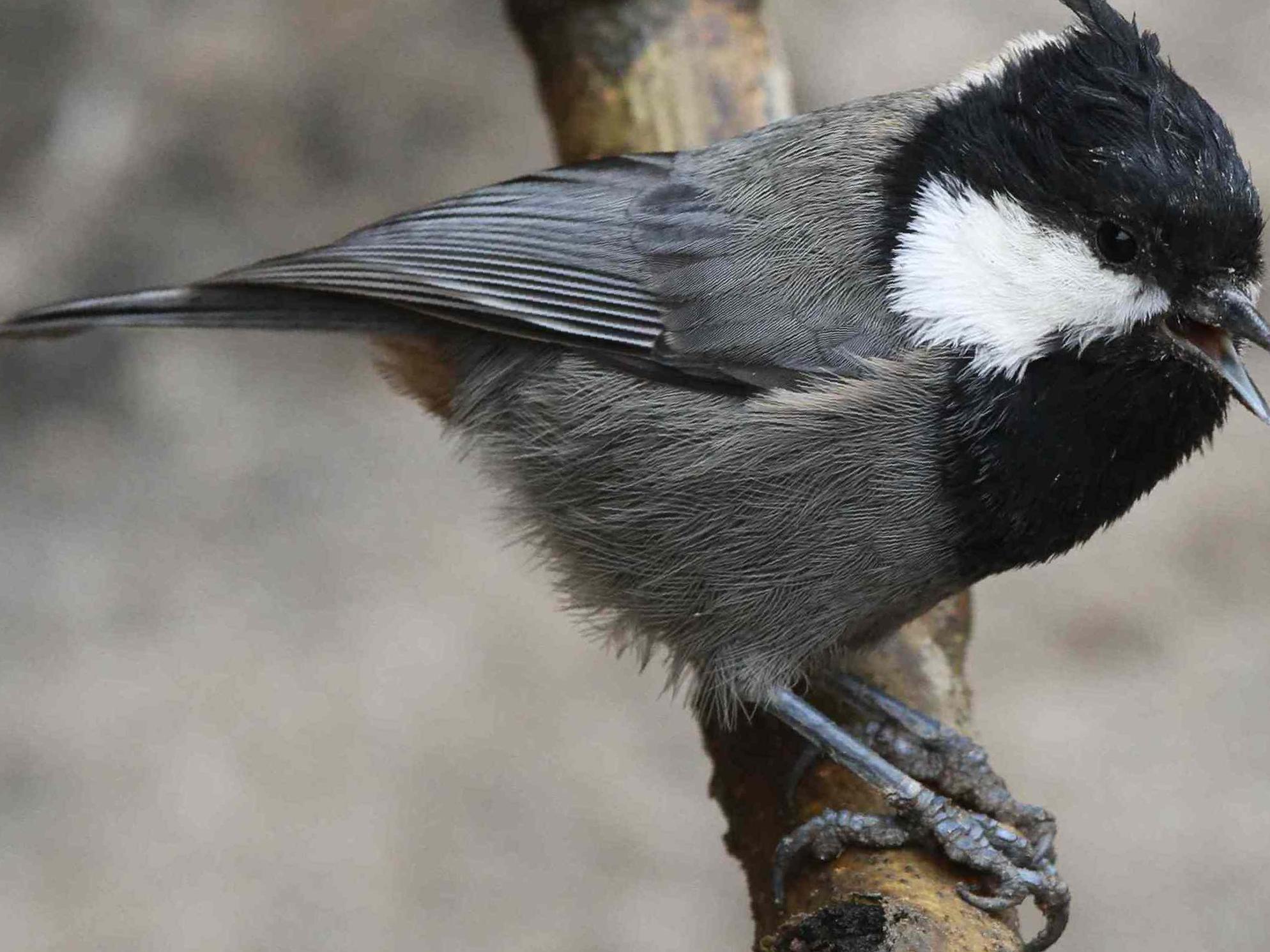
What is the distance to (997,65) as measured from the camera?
2.77 meters

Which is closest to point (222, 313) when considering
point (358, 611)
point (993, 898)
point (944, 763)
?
point (944, 763)

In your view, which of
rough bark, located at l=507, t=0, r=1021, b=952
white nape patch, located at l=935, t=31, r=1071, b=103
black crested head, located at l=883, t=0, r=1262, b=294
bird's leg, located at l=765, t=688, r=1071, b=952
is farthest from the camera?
white nape patch, located at l=935, t=31, r=1071, b=103

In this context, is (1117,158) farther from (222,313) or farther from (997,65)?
(222,313)

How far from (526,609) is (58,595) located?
1727mm

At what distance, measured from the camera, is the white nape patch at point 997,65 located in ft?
8.87

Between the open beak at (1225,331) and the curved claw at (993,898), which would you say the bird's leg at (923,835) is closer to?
the curved claw at (993,898)

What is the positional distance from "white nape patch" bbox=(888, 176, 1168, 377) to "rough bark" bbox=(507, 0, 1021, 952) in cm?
76

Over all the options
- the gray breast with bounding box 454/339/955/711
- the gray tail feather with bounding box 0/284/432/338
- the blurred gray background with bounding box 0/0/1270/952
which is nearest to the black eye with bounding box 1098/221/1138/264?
the gray breast with bounding box 454/339/955/711

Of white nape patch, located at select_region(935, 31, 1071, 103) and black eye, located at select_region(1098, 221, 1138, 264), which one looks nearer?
black eye, located at select_region(1098, 221, 1138, 264)

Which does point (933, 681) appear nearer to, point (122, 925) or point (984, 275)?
point (984, 275)

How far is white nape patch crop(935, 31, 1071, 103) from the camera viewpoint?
270cm

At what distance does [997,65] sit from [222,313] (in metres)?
1.63

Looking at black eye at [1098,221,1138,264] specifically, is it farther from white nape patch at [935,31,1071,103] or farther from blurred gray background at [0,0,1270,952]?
blurred gray background at [0,0,1270,952]

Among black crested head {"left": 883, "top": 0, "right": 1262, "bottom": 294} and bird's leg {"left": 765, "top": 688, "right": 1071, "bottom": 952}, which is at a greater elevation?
black crested head {"left": 883, "top": 0, "right": 1262, "bottom": 294}
